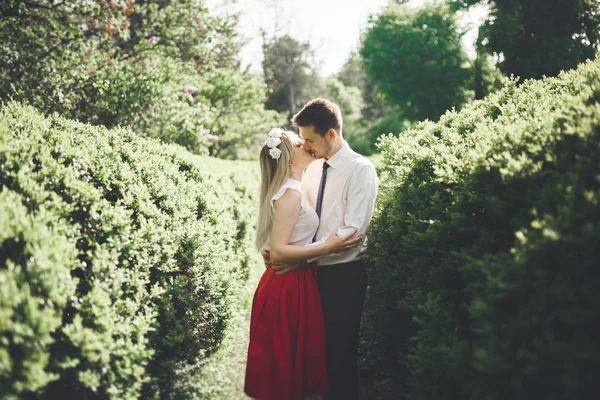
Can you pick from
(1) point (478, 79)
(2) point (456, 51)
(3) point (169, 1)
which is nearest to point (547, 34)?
(1) point (478, 79)

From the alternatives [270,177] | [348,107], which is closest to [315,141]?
[270,177]

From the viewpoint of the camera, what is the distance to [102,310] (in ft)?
9.42

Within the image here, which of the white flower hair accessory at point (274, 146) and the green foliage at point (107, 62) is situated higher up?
the green foliage at point (107, 62)

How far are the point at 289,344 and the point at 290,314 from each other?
0.86ft

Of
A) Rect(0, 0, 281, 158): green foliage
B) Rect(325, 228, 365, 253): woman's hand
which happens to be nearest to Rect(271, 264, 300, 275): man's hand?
Rect(325, 228, 365, 253): woman's hand

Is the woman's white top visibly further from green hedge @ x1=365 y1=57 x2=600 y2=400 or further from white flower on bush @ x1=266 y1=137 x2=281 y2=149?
green hedge @ x1=365 y1=57 x2=600 y2=400

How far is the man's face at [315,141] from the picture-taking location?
383 centimetres

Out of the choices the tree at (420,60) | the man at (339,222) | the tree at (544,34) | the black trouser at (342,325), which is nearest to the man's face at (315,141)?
the man at (339,222)

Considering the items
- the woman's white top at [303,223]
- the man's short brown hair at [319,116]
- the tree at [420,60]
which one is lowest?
the woman's white top at [303,223]

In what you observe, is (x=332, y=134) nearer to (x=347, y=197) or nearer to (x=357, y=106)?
(x=347, y=197)

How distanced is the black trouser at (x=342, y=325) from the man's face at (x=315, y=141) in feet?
3.69

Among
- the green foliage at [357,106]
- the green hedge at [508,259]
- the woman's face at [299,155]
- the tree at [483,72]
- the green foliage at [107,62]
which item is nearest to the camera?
the green hedge at [508,259]

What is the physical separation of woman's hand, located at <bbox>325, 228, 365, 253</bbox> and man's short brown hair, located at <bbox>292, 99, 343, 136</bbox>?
1.04 m

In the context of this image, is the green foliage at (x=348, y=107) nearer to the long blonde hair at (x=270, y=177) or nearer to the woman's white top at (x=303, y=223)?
the long blonde hair at (x=270, y=177)
